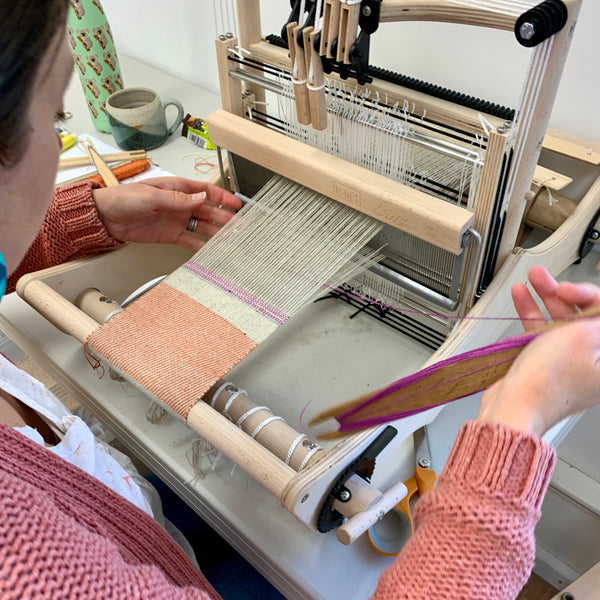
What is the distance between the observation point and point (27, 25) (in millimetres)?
336

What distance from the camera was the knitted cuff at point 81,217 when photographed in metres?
0.89

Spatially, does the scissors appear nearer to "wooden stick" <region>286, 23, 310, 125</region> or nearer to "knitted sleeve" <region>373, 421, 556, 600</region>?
"knitted sleeve" <region>373, 421, 556, 600</region>

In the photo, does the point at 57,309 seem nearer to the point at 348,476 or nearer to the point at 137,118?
the point at 348,476

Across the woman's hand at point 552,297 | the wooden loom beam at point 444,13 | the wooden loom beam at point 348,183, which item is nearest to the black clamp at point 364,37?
the wooden loom beam at point 444,13

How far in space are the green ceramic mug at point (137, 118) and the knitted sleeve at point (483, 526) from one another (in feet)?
3.87

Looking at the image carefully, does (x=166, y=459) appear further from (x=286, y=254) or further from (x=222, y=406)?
(x=286, y=254)

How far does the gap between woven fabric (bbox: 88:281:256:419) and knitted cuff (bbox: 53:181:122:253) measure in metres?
0.17

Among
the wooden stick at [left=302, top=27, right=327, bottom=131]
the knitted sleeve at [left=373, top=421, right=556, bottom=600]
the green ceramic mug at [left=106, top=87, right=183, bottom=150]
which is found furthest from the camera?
the green ceramic mug at [left=106, top=87, right=183, bottom=150]

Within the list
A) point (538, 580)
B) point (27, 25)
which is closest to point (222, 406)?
point (27, 25)

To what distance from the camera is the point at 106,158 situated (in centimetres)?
134

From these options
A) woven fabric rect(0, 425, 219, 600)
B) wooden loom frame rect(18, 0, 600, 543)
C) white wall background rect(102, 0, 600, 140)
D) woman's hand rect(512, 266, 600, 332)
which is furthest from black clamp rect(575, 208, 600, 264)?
woven fabric rect(0, 425, 219, 600)

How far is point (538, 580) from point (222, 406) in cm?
118

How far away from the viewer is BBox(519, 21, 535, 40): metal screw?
0.52 metres

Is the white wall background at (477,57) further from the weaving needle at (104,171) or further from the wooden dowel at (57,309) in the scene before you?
the wooden dowel at (57,309)
